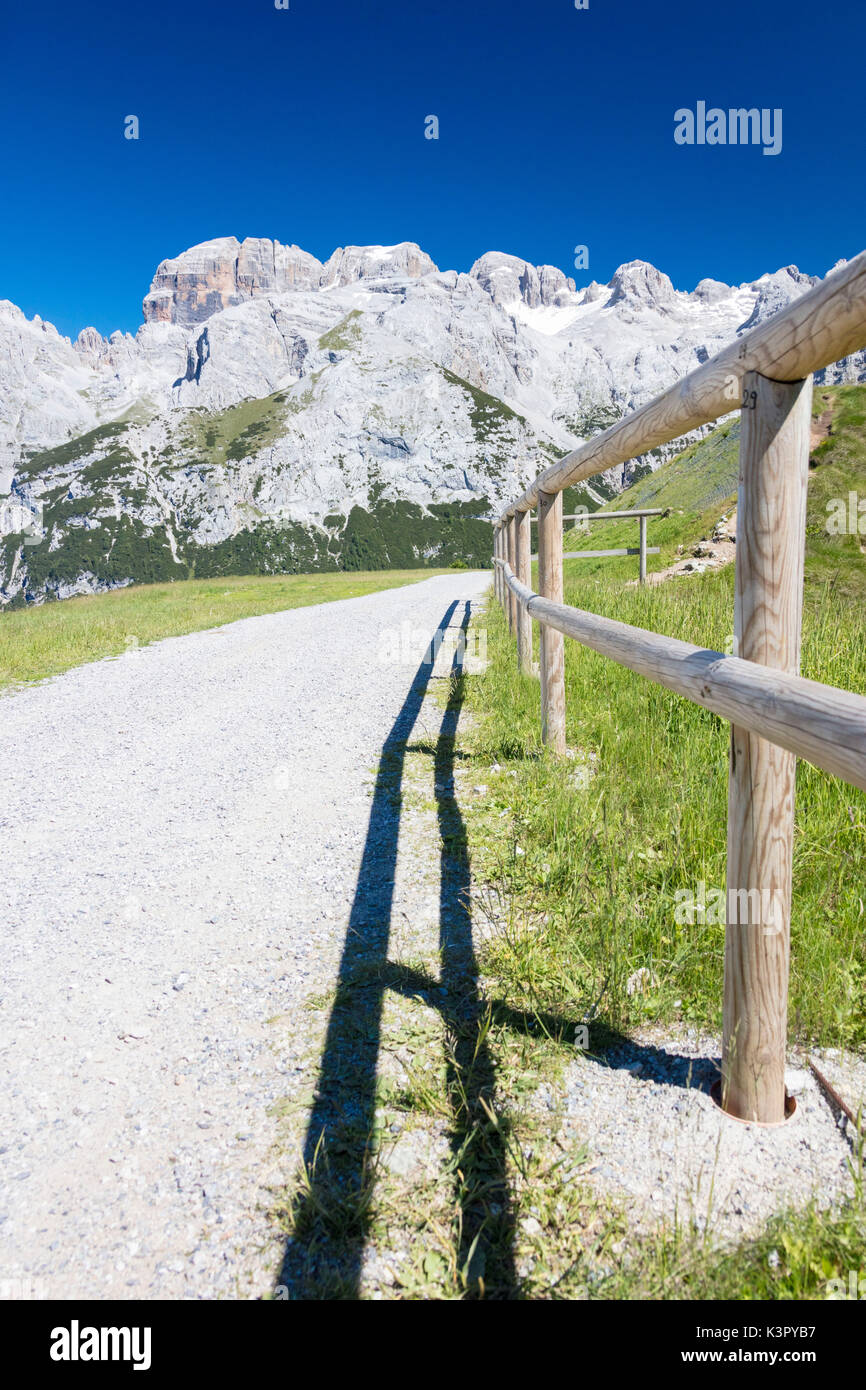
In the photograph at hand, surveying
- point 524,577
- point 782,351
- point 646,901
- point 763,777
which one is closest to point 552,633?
point 524,577

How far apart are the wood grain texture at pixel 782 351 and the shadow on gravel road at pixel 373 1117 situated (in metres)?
2.26

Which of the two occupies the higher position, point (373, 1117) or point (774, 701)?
point (774, 701)

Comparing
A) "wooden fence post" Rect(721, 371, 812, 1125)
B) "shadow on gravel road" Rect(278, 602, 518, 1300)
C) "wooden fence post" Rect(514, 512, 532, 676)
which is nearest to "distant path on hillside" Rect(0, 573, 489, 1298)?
"shadow on gravel road" Rect(278, 602, 518, 1300)

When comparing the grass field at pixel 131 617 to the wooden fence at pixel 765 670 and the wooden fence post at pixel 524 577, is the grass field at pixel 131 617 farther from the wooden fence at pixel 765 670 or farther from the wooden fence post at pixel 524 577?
the wooden fence at pixel 765 670

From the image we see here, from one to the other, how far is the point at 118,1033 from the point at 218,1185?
3.02ft

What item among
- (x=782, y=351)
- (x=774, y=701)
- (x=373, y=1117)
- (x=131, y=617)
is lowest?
(x=373, y=1117)

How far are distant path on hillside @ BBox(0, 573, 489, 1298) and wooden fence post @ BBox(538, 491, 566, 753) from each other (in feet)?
4.97

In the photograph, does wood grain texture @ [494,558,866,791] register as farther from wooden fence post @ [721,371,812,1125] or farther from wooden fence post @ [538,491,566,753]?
wooden fence post @ [538,491,566,753]

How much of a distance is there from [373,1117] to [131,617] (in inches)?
662

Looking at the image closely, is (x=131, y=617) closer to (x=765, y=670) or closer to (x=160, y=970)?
(x=160, y=970)


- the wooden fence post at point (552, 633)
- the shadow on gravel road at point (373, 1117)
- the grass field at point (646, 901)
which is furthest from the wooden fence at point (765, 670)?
the wooden fence post at point (552, 633)

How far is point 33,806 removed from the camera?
5.01 m

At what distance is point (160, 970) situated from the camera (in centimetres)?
312
